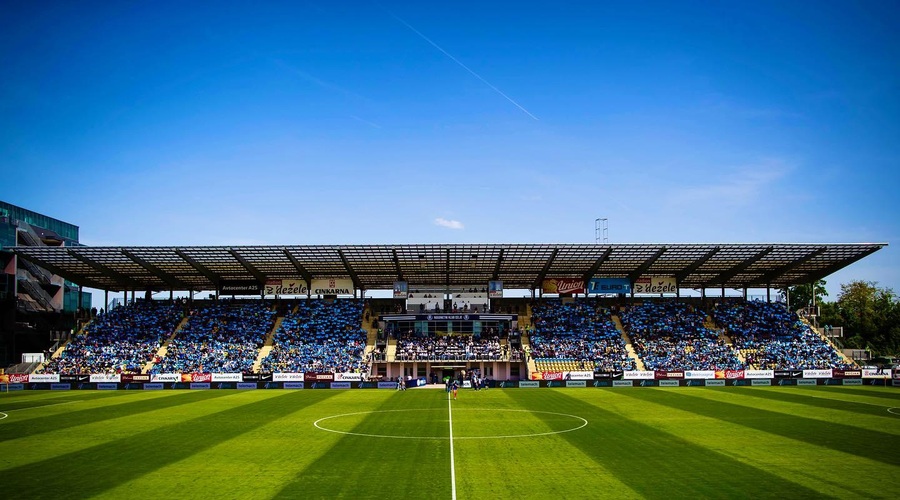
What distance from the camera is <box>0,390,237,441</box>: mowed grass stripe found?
99.7 feet

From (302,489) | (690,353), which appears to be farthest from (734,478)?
(690,353)

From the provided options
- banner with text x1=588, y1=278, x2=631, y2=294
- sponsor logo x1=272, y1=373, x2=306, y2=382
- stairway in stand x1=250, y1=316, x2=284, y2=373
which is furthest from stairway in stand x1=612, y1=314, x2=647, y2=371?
stairway in stand x1=250, y1=316, x2=284, y2=373

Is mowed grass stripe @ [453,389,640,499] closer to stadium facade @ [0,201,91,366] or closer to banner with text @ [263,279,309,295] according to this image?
banner with text @ [263,279,309,295]

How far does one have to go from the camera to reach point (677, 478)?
1872cm

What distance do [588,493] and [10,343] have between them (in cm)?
7394

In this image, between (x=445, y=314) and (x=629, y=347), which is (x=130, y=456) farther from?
(x=629, y=347)

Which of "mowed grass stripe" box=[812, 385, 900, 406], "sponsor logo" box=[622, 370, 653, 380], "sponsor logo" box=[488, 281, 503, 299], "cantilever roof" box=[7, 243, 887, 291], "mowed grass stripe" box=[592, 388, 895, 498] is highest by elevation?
"cantilever roof" box=[7, 243, 887, 291]

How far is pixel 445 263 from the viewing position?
228 feet

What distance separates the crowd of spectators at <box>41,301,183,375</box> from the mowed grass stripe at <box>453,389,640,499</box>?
4495cm

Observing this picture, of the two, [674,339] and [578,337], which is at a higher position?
[578,337]

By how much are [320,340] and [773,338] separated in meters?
46.7

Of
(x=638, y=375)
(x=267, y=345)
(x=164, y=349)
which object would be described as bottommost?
(x=638, y=375)

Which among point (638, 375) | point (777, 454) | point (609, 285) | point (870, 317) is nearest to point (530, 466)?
point (777, 454)

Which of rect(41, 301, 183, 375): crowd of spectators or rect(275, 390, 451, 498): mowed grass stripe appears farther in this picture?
rect(41, 301, 183, 375): crowd of spectators
